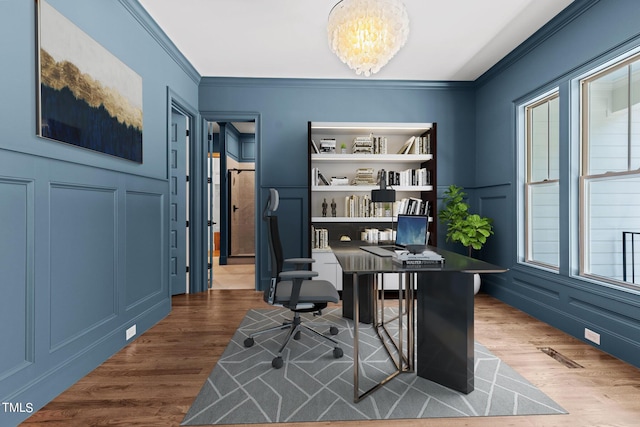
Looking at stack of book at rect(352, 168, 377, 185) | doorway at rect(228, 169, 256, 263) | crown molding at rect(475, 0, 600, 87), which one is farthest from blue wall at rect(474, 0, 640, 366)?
doorway at rect(228, 169, 256, 263)

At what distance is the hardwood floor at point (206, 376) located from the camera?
178 cm

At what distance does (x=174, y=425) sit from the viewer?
1.73 meters

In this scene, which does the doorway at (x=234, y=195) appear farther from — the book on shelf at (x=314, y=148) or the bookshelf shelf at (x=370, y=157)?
the bookshelf shelf at (x=370, y=157)

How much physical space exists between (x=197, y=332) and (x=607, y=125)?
14.0 feet

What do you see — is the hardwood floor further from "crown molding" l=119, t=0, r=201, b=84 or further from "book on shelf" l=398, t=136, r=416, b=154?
"crown molding" l=119, t=0, r=201, b=84

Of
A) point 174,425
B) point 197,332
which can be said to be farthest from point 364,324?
point 174,425

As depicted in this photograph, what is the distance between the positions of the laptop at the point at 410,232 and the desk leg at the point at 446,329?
0.52 m

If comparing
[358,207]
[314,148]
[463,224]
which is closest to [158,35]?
[314,148]

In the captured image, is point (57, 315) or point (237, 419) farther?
point (57, 315)

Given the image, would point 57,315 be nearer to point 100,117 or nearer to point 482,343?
point 100,117

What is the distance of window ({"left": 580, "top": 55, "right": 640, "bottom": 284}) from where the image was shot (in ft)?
8.61

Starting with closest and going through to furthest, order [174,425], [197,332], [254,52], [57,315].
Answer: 1. [174,425]
2. [57,315]
3. [197,332]
4. [254,52]

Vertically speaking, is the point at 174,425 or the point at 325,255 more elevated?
the point at 325,255

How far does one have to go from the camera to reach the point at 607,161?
9.88 feet
